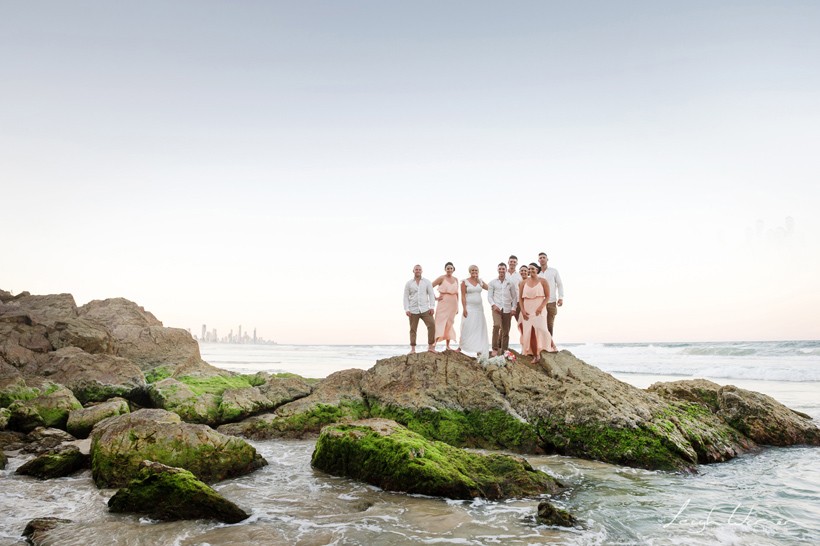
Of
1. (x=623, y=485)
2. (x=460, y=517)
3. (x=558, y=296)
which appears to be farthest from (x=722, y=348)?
(x=460, y=517)

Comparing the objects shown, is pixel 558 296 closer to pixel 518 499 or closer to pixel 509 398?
pixel 509 398

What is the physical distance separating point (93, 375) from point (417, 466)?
9893mm

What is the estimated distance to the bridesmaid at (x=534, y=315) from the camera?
497 inches

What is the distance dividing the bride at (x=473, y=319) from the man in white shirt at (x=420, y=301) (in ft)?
2.65

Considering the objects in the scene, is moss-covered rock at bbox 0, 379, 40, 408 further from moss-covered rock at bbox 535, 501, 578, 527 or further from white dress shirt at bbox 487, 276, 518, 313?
moss-covered rock at bbox 535, 501, 578, 527

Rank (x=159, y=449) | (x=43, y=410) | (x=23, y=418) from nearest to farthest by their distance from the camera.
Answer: (x=159, y=449) < (x=23, y=418) < (x=43, y=410)

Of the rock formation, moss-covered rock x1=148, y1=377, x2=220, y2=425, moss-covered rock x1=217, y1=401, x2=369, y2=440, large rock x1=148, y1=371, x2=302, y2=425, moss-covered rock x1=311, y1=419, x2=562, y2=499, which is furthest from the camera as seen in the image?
large rock x1=148, y1=371, x2=302, y2=425

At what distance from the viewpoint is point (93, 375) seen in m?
13.0

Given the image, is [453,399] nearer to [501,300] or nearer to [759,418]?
[501,300]

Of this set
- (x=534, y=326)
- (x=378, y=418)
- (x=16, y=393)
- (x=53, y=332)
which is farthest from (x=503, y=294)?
(x=53, y=332)

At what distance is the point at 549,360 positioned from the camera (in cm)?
1236

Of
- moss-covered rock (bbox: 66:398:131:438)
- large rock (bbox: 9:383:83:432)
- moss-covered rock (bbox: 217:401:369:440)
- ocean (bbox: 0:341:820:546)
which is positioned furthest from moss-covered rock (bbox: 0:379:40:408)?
moss-covered rock (bbox: 217:401:369:440)

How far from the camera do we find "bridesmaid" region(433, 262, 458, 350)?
543 inches

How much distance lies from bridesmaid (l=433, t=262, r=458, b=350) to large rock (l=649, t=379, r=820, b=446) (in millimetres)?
5534
